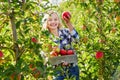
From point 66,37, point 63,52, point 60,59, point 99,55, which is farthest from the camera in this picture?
point 99,55

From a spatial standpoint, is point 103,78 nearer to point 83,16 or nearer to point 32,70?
point 83,16

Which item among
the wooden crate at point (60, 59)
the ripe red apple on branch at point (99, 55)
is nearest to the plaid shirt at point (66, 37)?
the wooden crate at point (60, 59)

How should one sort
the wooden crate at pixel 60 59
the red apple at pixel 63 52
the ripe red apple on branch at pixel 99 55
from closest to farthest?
the wooden crate at pixel 60 59 < the red apple at pixel 63 52 < the ripe red apple on branch at pixel 99 55

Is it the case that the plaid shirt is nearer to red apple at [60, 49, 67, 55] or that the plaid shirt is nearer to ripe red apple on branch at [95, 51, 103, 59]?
red apple at [60, 49, 67, 55]

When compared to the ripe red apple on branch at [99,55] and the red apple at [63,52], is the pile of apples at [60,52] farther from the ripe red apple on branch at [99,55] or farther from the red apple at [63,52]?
the ripe red apple on branch at [99,55]

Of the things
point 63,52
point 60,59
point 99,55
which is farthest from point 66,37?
point 99,55

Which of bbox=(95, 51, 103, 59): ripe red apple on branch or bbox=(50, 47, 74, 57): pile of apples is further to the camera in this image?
bbox=(95, 51, 103, 59): ripe red apple on branch

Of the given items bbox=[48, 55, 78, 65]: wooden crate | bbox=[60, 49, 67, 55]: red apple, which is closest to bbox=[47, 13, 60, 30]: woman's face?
bbox=[60, 49, 67, 55]: red apple

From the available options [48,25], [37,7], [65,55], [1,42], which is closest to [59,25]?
[48,25]

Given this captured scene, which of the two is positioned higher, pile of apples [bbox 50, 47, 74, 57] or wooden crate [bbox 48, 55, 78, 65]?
pile of apples [bbox 50, 47, 74, 57]

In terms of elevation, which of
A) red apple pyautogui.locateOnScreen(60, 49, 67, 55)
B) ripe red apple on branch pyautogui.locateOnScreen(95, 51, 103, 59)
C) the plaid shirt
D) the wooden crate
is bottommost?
ripe red apple on branch pyautogui.locateOnScreen(95, 51, 103, 59)

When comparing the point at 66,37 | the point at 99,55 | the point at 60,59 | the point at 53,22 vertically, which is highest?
the point at 53,22

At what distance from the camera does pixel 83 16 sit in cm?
562

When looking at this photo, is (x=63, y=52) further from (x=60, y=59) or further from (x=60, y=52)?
(x=60, y=59)
